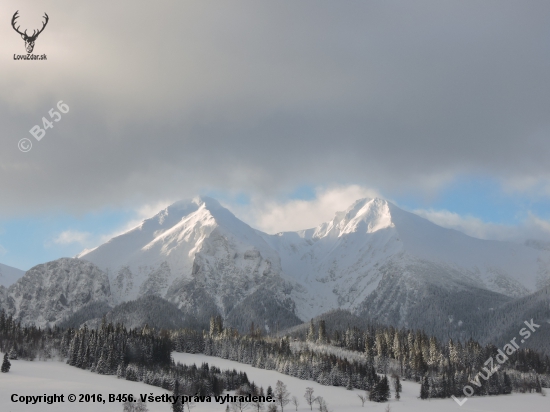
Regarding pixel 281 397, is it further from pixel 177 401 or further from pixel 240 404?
pixel 177 401

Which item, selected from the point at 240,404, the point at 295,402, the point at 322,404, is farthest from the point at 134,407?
the point at 322,404

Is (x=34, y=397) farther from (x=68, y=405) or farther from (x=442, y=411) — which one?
(x=442, y=411)

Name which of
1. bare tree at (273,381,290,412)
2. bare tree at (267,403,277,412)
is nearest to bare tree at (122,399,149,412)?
bare tree at (267,403,277,412)

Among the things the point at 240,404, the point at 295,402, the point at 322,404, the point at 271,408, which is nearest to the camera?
the point at 271,408

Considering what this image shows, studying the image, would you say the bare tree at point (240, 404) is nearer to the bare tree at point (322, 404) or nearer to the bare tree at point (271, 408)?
the bare tree at point (271, 408)

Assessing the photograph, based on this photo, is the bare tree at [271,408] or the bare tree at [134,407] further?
the bare tree at [271,408]

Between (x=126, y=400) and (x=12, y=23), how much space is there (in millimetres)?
118379

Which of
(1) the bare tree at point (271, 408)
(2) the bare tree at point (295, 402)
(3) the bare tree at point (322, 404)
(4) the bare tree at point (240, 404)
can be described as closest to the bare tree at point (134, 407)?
(4) the bare tree at point (240, 404)

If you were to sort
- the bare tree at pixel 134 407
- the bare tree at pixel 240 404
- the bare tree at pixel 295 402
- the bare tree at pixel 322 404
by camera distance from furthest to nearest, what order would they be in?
the bare tree at pixel 295 402, the bare tree at pixel 322 404, the bare tree at pixel 240 404, the bare tree at pixel 134 407

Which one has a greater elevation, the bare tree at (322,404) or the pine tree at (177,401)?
the pine tree at (177,401)

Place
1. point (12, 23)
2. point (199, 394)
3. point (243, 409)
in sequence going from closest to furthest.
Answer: point (12, 23), point (243, 409), point (199, 394)

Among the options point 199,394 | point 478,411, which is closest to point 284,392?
point 199,394

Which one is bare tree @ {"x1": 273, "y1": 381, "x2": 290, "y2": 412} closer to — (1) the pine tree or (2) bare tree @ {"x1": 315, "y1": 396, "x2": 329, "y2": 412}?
(2) bare tree @ {"x1": 315, "y1": 396, "x2": 329, "y2": 412}

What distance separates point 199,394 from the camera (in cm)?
19262
